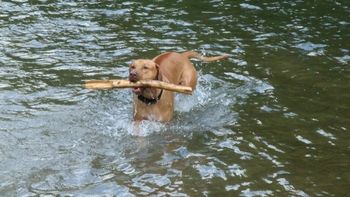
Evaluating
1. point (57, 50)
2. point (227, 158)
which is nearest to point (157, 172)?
point (227, 158)

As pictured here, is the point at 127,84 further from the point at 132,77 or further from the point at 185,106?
the point at 185,106

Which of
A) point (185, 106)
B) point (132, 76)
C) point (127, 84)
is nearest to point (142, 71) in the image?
point (132, 76)

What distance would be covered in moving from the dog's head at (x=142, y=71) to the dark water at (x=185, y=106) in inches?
24.8

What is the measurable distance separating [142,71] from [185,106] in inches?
52.8

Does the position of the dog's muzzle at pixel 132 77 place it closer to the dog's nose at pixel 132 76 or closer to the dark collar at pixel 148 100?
the dog's nose at pixel 132 76

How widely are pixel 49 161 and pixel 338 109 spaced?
154 inches

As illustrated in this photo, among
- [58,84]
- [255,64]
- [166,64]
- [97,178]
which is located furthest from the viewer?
[255,64]

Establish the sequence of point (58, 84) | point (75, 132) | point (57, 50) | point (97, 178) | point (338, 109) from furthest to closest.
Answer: point (57, 50) < point (58, 84) < point (338, 109) < point (75, 132) < point (97, 178)

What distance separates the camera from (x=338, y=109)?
317 inches

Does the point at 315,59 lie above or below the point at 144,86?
below

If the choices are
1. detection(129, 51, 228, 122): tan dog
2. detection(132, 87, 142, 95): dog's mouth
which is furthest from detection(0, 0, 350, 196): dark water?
detection(132, 87, 142, 95): dog's mouth

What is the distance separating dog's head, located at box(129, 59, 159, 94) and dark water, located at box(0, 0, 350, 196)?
0.63m

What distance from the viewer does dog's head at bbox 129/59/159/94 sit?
747 cm

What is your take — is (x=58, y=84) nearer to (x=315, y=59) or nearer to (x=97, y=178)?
(x=97, y=178)
